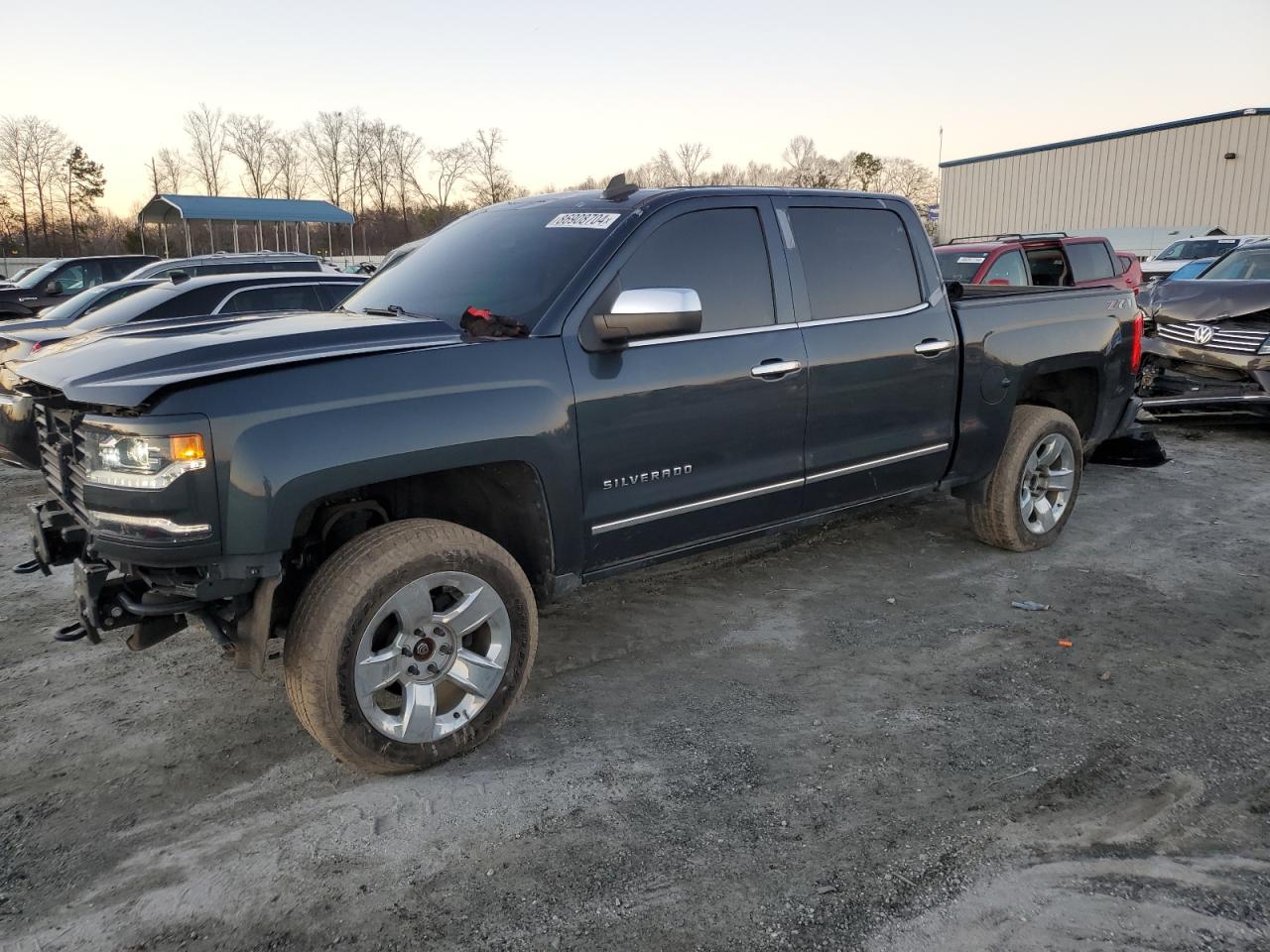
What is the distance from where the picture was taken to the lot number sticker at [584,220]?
3.74m

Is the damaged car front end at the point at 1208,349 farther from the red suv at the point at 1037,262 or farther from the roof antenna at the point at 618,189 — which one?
the roof antenna at the point at 618,189

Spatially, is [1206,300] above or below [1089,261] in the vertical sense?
below

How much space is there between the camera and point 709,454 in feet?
12.5

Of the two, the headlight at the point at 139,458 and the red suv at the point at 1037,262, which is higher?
the red suv at the point at 1037,262

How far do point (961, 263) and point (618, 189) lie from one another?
8011 millimetres

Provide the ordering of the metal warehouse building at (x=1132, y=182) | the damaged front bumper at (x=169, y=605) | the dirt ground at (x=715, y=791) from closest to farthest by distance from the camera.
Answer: the dirt ground at (x=715, y=791), the damaged front bumper at (x=169, y=605), the metal warehouse building at (x=1132, y=182)

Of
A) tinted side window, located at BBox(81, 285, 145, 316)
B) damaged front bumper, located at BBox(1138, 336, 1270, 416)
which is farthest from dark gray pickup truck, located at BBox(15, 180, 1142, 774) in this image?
tinted side window, located at BBox(81, 285, 145, 316)

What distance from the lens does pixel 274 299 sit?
346 inches

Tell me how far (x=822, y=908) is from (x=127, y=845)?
206cm

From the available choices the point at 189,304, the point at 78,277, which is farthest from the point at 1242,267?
the point at 78,277

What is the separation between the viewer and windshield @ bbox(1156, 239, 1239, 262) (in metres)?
21.4

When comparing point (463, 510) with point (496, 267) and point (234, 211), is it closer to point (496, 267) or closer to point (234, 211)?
point (496, 267)

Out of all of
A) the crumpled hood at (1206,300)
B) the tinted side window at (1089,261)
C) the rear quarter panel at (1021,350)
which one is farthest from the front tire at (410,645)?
the tinted side window at (1089,261)

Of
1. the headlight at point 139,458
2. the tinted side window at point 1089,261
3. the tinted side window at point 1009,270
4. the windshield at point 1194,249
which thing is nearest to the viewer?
the headlight at point 139,458
